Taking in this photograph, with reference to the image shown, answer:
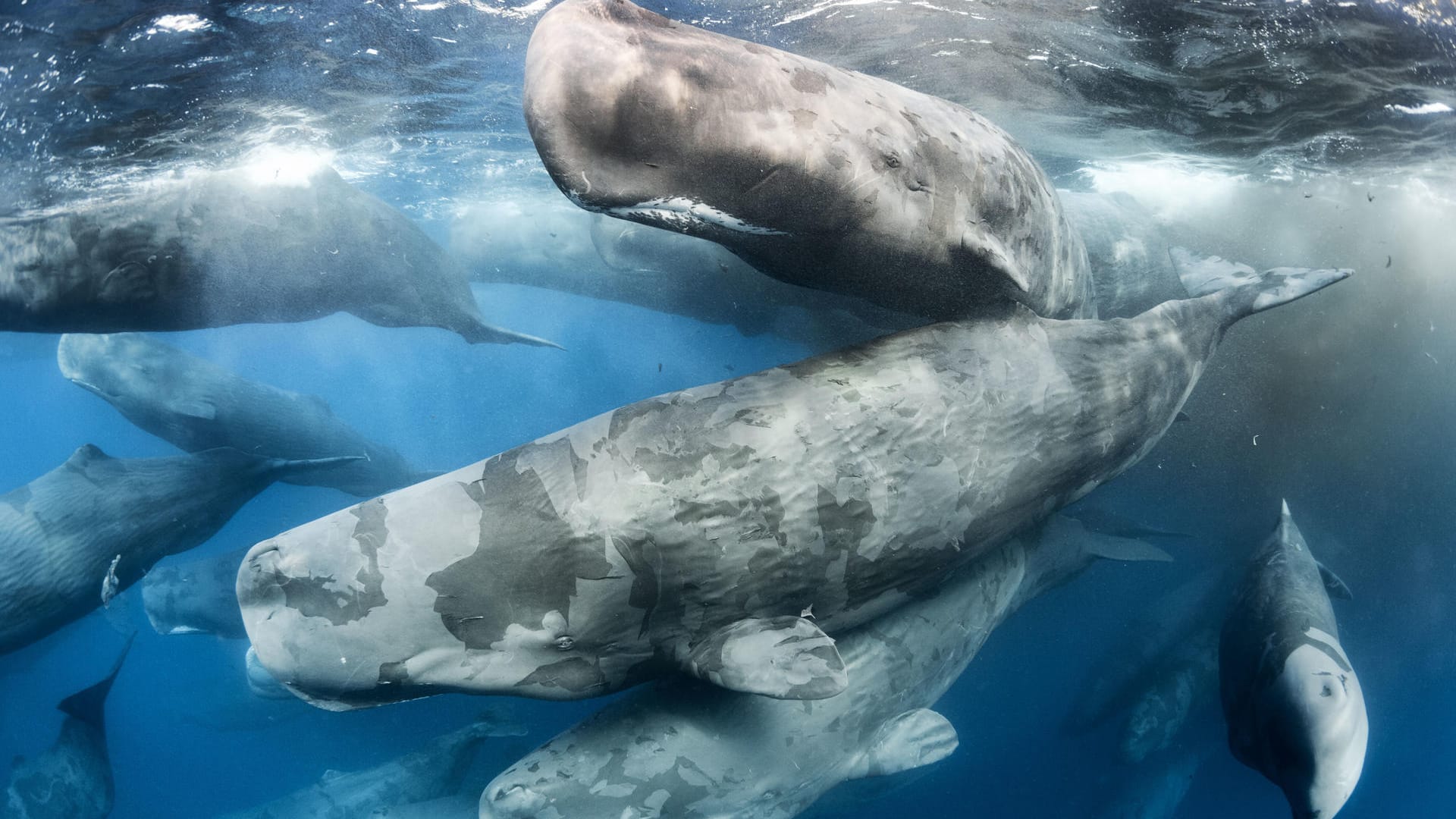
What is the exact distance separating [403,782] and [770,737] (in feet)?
23.4

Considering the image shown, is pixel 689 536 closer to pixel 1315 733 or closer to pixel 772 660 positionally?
pixel 772 660

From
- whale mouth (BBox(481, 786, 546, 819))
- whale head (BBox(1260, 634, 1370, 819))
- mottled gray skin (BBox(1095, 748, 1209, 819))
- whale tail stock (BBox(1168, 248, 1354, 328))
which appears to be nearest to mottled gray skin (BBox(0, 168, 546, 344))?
whale mouth (BBox(481, 786, 546, 819))

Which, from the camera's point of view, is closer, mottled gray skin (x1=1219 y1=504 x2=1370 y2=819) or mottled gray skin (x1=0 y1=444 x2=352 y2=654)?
mottled gray skin (x1=1219 y1=504 x2=1370 y2=819)

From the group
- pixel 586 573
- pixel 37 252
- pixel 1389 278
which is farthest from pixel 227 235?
pixel 1389 278

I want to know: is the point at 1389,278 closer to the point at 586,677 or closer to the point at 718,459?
the point at 718,459

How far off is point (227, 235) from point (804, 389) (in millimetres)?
6905

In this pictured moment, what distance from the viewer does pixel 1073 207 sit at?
29.7 ft

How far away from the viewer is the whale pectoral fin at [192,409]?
10695 millimetres

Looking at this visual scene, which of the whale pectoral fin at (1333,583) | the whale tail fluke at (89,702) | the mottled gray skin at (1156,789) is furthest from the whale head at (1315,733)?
the whale tail fluke at (89,702)

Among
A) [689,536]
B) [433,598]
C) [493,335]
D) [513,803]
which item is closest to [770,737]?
[513,803]

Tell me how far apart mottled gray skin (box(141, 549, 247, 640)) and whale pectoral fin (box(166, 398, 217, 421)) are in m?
2.18

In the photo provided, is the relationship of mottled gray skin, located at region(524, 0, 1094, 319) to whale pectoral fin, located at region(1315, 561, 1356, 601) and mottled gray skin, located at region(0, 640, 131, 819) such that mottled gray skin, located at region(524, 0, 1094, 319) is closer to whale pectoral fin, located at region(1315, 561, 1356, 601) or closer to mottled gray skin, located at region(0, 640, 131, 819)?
whale pectoral fin, located at region(1315, 561, 1356, 601)

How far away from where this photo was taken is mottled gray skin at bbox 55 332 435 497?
1076 centimetres

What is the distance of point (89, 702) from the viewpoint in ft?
35.1
